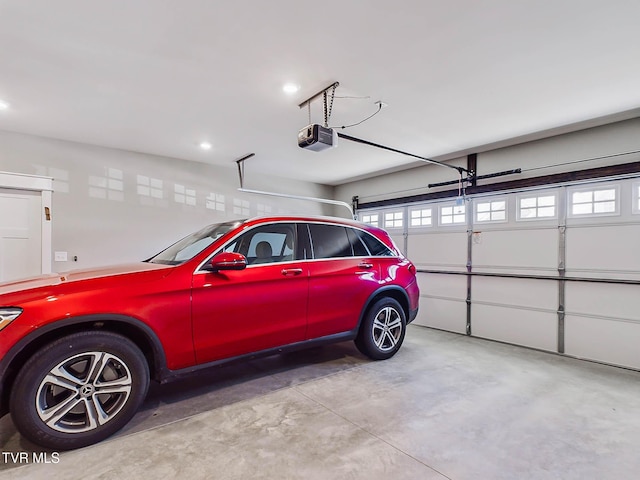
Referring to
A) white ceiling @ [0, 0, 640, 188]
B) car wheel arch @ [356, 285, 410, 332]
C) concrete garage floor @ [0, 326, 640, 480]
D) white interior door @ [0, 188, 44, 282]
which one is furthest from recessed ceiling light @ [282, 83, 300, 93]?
white interior door @ [0, 188, 44, 282]

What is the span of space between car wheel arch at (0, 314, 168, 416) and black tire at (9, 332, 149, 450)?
0.23 ft

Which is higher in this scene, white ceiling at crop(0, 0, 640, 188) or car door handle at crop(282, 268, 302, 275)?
white ceiling at crop(0, 0, 640, 188)

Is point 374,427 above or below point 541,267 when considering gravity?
below

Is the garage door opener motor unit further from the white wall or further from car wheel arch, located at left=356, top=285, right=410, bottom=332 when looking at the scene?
the white wall

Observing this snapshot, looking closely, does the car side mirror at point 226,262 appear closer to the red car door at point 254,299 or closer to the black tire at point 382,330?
the red car door at point 254,299

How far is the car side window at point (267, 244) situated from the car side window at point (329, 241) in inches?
9.5

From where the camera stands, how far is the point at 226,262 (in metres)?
2.50

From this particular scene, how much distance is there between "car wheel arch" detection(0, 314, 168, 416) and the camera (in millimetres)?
1880

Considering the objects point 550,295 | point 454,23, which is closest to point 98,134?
point 454,23

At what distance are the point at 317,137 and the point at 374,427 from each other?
97.1 inches

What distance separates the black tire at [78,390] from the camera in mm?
1896

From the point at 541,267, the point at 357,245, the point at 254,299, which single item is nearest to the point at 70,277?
the point at 254,299

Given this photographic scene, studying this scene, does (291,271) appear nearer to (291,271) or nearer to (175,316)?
(291,271)

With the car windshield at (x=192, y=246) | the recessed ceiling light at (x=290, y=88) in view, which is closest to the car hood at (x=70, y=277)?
the car windshield at (x=192, y=246)
